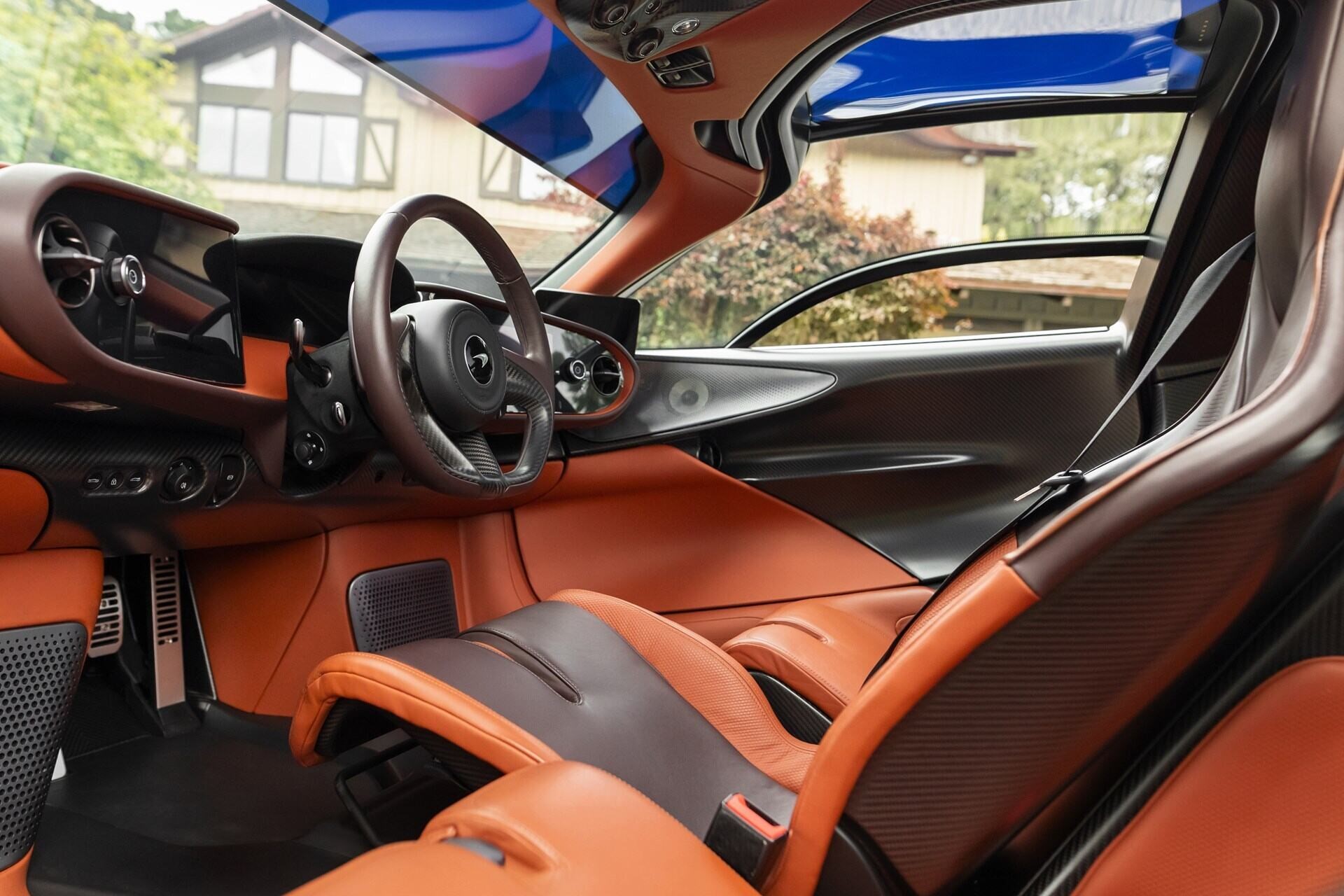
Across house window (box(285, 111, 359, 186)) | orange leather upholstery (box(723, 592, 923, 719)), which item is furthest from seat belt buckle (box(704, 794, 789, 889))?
house window (box(285, 111, 359, 186))

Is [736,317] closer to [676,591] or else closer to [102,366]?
[676,591]

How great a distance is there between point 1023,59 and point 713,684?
67.4 inches

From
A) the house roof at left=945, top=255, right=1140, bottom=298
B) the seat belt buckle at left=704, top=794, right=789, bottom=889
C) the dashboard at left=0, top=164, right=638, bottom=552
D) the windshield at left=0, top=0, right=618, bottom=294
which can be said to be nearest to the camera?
the seat belt buckle at left=704, top=794, right=789, bottom=889

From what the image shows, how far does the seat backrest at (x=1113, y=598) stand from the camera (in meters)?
0.61

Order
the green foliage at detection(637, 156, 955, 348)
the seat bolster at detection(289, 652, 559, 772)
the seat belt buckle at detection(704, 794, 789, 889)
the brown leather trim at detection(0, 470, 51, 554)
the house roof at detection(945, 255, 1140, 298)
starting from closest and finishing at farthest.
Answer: the seat belt buckle at detection(704, 794, 789, 889) → the seat bolster at detection(289, 652, 559, 772) → the brown leather trim at detection(0, 470, 51, 554) → the house roof at detection(945, 255, 1140, 298) → the green foliage at detection(637, 156, 955, 348)

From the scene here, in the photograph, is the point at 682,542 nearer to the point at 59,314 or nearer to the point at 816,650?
the point at 816,650

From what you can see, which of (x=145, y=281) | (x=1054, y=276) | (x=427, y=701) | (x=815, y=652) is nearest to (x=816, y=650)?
(x=815, y=652)

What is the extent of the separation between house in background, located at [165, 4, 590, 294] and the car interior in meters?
0.01

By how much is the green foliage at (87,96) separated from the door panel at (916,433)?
1.21 metres

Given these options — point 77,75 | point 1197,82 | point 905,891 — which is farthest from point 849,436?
point 77,75

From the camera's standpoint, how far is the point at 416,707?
3.51 ft

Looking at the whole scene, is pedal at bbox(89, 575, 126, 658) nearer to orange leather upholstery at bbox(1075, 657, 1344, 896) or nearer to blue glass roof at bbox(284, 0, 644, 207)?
blue glass roof at bbox(284, 0, 644, 207)

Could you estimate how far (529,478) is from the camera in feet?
5.21

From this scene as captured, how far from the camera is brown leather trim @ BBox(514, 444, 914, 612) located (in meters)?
2.34
